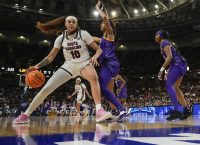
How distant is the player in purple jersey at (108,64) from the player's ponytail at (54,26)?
564 mm

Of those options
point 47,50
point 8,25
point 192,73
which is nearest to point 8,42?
point 8,25

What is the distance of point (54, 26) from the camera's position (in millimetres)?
4480

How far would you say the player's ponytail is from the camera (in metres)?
4.39

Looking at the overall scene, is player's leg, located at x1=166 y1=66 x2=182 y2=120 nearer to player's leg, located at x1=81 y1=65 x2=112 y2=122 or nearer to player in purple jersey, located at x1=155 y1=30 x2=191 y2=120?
player in purple jersey, located at x1=155 y1=30 x2=191 y2=120

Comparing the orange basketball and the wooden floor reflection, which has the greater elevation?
the orange basketball

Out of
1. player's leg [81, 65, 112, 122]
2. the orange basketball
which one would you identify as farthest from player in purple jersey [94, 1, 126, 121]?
the orange basketball

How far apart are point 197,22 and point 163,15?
2848mm

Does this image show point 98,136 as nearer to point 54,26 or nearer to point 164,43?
point 54,26

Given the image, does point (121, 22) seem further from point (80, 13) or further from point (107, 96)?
point (107, 96)

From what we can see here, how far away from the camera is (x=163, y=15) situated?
21.9m

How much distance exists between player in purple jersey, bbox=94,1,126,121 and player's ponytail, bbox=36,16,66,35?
56cm

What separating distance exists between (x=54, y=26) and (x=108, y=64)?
101 centimetres

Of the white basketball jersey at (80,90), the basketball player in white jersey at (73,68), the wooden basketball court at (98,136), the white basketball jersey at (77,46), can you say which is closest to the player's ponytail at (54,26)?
the basketball player in white jersey at (73,68)

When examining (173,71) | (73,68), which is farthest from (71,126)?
(173,71)
